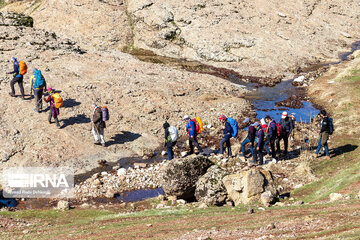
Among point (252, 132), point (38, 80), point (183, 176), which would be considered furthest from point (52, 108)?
point (252, 132)

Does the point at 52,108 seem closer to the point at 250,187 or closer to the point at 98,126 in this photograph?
the point at 98,126

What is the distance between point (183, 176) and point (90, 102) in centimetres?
1269

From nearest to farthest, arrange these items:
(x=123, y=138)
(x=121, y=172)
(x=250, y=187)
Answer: (x=250, y=187) < (x=121, y=172) < (x=123, y=138)

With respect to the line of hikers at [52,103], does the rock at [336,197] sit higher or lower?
lower

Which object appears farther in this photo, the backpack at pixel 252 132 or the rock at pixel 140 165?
the rock at pixel 140 165

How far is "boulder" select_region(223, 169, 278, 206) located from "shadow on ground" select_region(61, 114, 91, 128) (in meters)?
12.8

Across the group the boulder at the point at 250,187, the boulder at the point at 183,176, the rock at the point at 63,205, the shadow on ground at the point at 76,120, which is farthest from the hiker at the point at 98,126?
the boulder at the point at 250,187

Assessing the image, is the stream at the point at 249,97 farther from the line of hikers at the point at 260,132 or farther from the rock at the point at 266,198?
the rock at the point at 266,198

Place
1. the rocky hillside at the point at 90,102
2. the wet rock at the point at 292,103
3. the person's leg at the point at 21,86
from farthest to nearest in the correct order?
1. the wet rock at the point at 292,103
2. the person's leg at the point at 21,86
3. the rocky hillside at the point at 90,102

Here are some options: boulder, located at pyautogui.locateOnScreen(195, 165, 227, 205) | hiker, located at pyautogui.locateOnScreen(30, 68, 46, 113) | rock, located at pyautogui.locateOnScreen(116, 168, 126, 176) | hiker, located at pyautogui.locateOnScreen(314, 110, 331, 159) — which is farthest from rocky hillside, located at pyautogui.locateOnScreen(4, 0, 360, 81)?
boulder, located at pyautogui.locateOnScreen(195, 165, 227, 205)

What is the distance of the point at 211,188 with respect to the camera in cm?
1612

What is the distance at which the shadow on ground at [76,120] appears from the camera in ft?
79.1

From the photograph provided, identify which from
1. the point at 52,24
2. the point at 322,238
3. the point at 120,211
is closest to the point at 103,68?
the point at 120,211

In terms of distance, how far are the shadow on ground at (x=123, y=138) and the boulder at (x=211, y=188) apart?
868 centimetres
